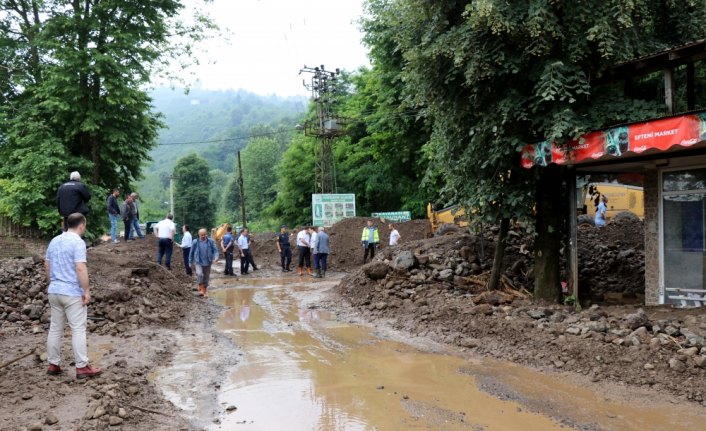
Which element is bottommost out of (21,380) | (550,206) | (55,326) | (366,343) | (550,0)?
(366,343)

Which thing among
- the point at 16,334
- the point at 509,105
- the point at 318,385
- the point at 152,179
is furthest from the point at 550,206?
the point at 152,179

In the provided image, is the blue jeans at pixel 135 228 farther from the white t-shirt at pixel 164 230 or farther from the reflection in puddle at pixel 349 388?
the reflection in puddle at pixel 349 388

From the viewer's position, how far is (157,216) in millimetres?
80250

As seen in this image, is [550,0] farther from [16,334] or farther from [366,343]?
[16,334]

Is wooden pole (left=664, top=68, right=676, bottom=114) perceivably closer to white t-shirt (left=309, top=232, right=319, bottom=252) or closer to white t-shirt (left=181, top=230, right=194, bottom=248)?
white t-shirt (left=309, top=232, right=319, bottom=252)

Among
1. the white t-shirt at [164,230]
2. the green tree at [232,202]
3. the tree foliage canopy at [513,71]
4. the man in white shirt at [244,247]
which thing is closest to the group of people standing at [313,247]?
the man in white shirt at [244,247]

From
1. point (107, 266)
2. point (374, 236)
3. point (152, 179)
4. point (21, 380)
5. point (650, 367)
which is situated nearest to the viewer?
point (21, 380)

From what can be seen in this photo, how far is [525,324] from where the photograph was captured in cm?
889

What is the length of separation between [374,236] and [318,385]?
1564 cm

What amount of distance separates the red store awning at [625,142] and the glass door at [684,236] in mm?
1877

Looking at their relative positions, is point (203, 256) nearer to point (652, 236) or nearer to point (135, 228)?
point (135, 228)

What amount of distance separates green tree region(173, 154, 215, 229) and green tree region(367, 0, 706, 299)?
214ft

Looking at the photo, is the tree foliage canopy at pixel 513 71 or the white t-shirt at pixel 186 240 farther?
the white t-shirt at pixel 186 240

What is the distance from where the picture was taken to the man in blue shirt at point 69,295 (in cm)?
599
